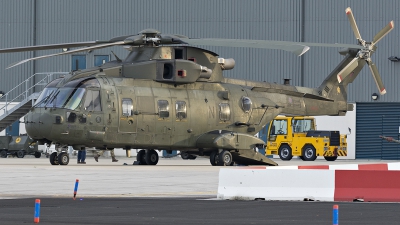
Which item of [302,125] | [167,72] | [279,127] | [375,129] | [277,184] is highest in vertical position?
[167,72]

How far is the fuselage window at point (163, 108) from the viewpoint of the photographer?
97.5 ft

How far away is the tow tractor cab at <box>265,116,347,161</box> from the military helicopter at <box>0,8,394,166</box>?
13.1 metres

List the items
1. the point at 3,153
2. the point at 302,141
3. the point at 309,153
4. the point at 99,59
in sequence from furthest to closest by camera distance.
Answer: the point at 99,59, the point at 3,153, the point at 302,141, the point at 309,153

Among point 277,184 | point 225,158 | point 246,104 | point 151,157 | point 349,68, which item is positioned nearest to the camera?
point 277,184

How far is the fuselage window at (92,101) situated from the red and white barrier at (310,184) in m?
12.6

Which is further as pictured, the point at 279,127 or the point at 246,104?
the point at 279,127

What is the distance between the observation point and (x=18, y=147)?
155ft

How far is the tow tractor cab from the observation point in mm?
46000

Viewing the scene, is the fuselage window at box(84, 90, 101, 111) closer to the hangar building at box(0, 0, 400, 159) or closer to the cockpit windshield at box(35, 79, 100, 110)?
the cockpit windshield at box(35, 79, 100, 110)

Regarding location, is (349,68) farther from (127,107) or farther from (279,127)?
(279,127)

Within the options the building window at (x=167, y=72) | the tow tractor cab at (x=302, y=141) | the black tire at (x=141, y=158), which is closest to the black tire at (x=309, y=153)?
the tow tractor cab at (x=302, y=141)

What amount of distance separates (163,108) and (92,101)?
8.66 ft

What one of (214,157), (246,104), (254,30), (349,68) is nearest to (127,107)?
(214,157)

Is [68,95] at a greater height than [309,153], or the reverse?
[68,95]
